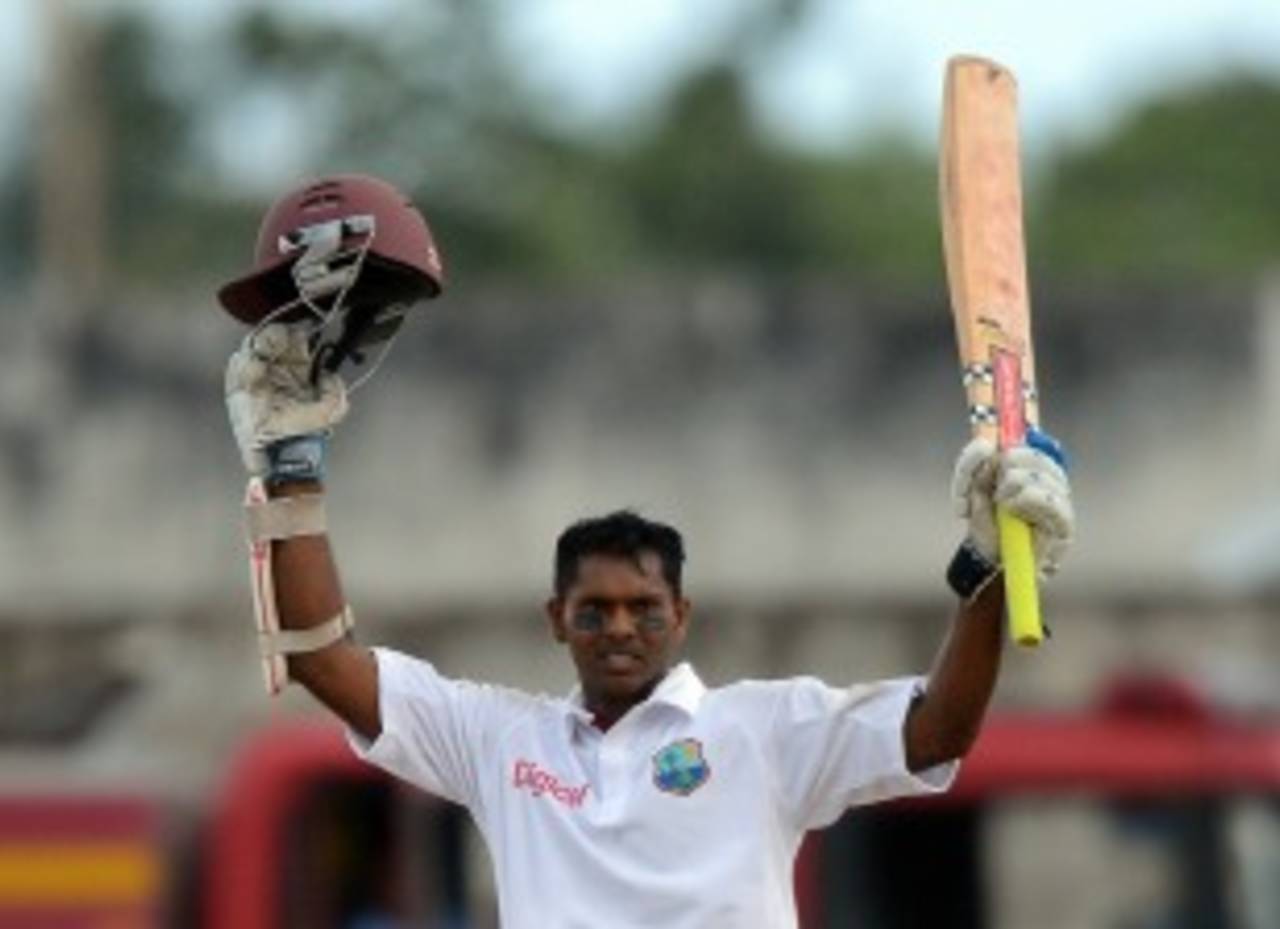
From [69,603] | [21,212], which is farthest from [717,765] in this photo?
[21,212]

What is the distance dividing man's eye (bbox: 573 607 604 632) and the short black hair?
5cm

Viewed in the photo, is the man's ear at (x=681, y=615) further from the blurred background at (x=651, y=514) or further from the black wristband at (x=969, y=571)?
the blurred background at (x=651, y=514)

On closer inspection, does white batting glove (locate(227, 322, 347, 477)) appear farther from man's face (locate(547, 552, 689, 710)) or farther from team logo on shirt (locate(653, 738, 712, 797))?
team logo on shirt (locate(653, 738, 712, 797))

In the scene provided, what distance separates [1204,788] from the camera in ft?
39.4

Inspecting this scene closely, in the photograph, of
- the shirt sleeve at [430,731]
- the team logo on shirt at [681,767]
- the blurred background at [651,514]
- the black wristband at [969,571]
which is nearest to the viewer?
the black wristband at [969,571]

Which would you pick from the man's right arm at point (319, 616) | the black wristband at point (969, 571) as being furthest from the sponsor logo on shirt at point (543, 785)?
the black wristband at point (969, 571)

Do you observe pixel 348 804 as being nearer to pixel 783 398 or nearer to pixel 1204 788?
pixel 1204 788

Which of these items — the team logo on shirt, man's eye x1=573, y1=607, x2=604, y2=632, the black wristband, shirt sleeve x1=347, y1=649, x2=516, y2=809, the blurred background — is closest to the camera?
the black wristband

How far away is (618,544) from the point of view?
5.92 meters

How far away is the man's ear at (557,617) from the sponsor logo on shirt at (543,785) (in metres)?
0.18

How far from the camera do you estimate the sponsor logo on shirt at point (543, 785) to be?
584cm

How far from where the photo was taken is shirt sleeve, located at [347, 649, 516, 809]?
599 centimetres

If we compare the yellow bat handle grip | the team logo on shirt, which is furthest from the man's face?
the yellow bat handle grip

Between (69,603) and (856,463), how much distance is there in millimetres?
3160
